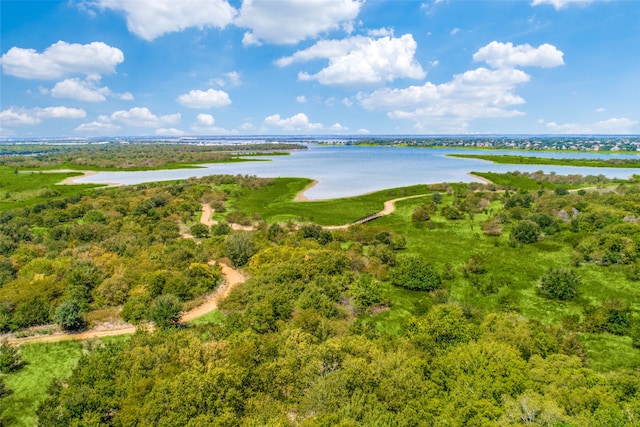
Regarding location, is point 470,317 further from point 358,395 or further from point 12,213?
point 12,213

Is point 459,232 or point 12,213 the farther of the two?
point 12,213

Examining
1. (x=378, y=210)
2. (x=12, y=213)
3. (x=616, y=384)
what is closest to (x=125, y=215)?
(x=12, y=213)


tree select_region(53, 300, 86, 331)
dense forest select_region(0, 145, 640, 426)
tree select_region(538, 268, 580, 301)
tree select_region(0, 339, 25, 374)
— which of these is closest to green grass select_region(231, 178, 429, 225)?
dense forest select_region(0, 145, 640, 426)

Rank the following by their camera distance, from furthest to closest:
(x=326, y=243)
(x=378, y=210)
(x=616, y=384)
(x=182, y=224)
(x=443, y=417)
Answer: (x=378, y=210) < (x=182, y=224) < (x=326, y=243) < (x=616, y=384) < (x=443, y=417)

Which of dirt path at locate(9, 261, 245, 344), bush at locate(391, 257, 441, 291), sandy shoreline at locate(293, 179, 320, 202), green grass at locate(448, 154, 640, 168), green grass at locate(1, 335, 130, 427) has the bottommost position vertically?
green grass at locate(1, 335, 130, 427)

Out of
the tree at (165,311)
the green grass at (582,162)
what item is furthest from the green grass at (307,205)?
the green grass at (582,162)

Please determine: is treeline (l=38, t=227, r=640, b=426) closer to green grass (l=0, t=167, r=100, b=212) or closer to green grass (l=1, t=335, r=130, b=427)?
green grass (l=1, t=335, r=130, b=427)

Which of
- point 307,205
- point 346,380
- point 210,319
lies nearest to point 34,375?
point 210,319
